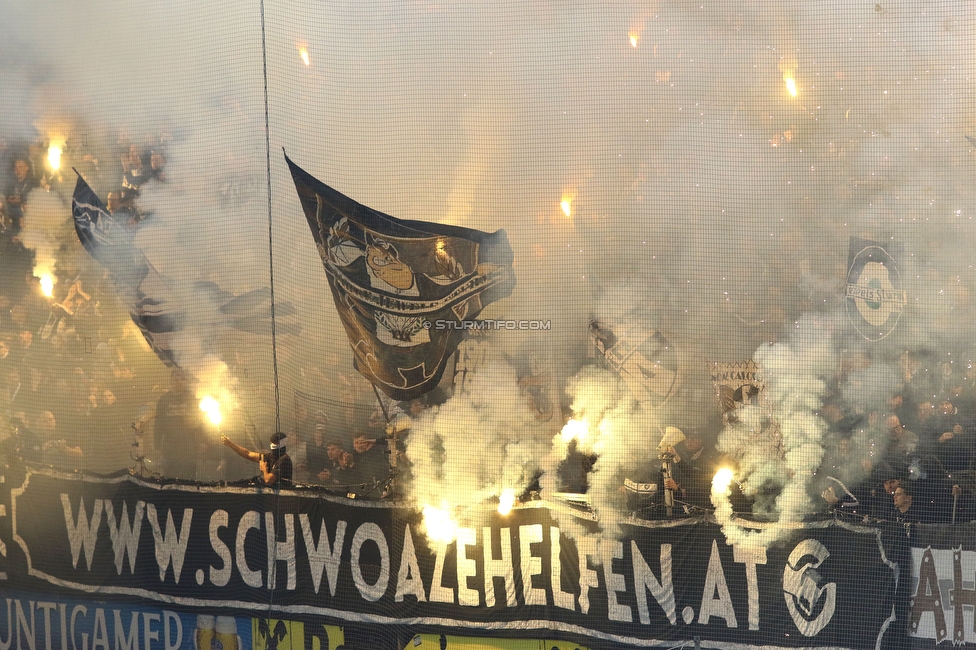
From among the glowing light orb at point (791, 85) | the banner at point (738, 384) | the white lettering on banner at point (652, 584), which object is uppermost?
the glowing light orb at point (791, 85)

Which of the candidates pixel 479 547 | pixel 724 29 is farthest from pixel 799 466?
pixel 724 29

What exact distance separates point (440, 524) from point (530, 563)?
476 mm

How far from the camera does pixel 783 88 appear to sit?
12.8 ft

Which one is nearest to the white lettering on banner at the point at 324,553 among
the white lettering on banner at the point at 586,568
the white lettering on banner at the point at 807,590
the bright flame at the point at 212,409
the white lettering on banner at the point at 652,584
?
the bright flame at the point at 212,409

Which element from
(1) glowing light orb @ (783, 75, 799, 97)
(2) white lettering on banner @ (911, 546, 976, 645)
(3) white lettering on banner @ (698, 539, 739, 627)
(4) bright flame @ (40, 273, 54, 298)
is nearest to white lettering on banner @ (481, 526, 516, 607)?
(3) white lettering on banner @ (698, 539, 739, 627)

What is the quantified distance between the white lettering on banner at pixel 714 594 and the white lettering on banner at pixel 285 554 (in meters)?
2.00

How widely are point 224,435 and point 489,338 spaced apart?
1.47 metres

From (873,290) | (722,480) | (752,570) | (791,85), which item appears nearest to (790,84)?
(791,85)

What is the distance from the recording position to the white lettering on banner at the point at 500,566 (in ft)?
13.1

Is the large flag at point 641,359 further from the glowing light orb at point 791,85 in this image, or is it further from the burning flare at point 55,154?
the burning flare at point 55,154

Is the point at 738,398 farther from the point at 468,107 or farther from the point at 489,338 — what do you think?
the point at 468,107

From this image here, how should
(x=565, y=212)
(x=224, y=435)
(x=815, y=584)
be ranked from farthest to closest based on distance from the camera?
(x=224, y=435)
(x=565, y=212)
(x=815, y=584)

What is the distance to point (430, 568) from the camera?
4066mm

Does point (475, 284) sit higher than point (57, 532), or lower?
higher
